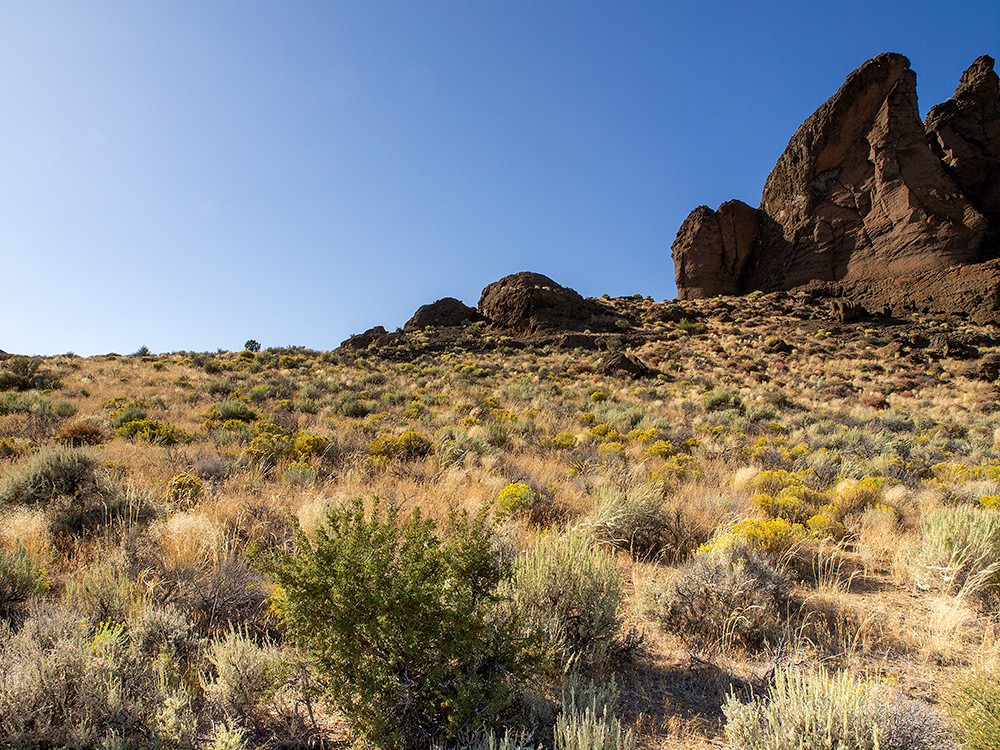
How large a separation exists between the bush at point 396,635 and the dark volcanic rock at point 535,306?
2883 centimetres

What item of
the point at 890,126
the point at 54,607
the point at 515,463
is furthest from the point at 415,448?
the point at 890,126

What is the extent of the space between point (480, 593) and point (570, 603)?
0.79 metres

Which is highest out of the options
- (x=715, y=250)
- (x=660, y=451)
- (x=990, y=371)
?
(x=715, y=250)

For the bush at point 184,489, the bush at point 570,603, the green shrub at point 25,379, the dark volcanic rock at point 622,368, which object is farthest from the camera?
the dark volcanic rock at point 622,368

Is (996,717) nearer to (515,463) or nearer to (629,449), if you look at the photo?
(515,463)

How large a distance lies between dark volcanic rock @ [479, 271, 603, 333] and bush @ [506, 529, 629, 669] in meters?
28.1

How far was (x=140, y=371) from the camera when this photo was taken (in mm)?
15680

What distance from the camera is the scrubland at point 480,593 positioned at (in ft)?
5.58

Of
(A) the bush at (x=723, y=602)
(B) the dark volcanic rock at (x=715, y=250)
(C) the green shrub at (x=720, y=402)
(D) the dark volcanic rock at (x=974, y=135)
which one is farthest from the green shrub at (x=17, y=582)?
(D) the dark volcanic rock at (x=974, y=135)

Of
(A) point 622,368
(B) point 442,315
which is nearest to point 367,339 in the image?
(B) point 442,315

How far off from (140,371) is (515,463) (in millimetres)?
15822

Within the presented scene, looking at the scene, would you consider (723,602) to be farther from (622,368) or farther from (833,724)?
(622,368)

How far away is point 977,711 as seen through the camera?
1711mm

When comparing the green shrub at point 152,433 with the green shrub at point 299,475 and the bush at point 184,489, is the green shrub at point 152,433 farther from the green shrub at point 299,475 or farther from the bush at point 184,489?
the green shrub at point 299,475
